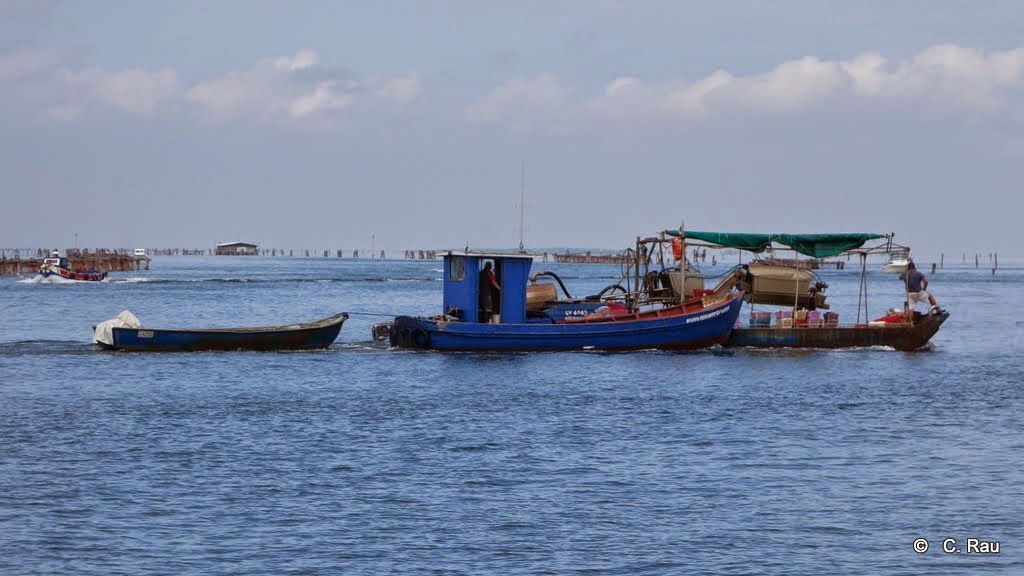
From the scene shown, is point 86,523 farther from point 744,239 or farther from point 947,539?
point 744,239

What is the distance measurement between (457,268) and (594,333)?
177 inches

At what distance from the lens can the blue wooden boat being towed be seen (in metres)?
38.6

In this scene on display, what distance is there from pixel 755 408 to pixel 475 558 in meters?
14.2

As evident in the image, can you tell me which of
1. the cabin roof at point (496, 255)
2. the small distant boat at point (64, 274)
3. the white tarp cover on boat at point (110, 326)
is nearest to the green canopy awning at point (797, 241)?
the cabin roof at point (496, 255)

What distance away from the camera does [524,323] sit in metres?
39.1

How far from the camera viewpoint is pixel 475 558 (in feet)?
55.3

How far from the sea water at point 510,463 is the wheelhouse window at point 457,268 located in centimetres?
239

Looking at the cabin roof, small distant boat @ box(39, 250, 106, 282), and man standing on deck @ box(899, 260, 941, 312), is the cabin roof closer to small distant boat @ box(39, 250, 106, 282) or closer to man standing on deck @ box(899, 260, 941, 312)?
man standing on deck @ box(899, 260, 941, 312)

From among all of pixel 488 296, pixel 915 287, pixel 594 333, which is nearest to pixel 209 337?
pixel 488 296

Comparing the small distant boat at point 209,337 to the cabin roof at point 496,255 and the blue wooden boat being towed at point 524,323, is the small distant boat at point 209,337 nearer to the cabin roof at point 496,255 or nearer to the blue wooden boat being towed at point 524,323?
the blue wooden boat being towed at point 524,323

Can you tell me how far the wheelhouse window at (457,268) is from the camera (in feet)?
128

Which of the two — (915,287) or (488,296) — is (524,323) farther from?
(915,287)

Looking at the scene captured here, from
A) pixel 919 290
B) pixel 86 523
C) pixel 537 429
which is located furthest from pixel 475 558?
pixel 919 290

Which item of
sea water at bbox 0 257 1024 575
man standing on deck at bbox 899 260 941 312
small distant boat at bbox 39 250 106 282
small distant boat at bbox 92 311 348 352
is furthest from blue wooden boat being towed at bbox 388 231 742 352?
small distant boat at bbox 39 250 106 282
